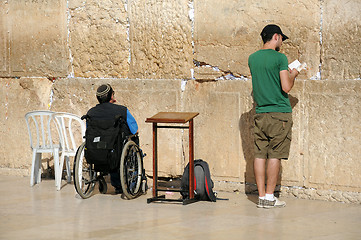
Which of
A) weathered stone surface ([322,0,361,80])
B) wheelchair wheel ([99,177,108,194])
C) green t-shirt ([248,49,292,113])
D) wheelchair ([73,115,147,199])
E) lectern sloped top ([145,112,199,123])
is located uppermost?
weathered stone surface ([322,0,361,80])

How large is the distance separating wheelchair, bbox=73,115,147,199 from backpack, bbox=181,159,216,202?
520 millimetres

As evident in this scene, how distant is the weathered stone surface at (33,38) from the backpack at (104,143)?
1936 mm

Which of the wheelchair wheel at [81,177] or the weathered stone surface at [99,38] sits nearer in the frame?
the wheelchair wheel at [81,177]

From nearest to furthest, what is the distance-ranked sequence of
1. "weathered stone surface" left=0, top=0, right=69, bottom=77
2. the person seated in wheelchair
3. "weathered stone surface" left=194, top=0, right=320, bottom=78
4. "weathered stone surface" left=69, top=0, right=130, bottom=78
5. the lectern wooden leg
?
the lectern wooden leg
the person seated in wheelchair
"weathered stone surface" left=194, top=0, right=320, bottom=78
"weathered stone surface" left=69, top=0, right=130, bottom=78
"weathered stone surface" left=0, top=0, right=69, bottom=77

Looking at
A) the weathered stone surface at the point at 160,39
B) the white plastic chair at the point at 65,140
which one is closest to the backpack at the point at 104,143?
the white plastic chair at the point at 65,140

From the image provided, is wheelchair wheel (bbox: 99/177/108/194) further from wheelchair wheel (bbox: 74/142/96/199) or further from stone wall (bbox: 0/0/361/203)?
stone wall (bbox: 0/0/361/203)

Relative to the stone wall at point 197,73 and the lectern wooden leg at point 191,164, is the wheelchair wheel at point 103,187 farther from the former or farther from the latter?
the lectern wooden leg at point 191,164

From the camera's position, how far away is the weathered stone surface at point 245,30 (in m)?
7.33

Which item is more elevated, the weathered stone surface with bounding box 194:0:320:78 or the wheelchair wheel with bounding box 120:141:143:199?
the weathered stone surface with bounding box 194:0:320:78

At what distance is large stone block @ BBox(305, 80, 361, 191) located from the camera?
7.08 m

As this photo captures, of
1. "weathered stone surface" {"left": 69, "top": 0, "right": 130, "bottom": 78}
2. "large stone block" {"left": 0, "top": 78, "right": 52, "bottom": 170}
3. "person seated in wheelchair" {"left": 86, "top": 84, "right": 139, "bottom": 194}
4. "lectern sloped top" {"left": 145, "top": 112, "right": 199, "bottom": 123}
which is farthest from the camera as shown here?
"large stone block" {"left": 0, "top": 78, "right": 52, "bottom": 170}

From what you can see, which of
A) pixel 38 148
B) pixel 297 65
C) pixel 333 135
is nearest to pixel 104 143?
pixel 38 148

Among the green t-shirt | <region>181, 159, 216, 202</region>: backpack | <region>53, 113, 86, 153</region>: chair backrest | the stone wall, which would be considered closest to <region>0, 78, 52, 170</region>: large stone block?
the stone wall

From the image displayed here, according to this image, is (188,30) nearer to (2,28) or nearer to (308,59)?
(308,59)
